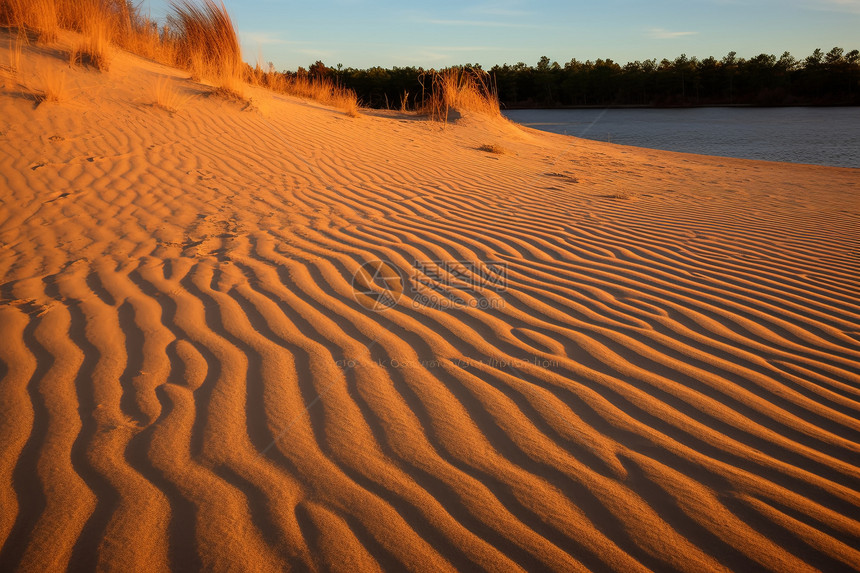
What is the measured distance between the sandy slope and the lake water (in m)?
9.20

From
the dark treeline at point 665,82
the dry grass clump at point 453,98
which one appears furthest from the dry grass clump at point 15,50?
the dark treeline at point 665,82

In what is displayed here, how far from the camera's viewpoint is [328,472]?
150 centimetres

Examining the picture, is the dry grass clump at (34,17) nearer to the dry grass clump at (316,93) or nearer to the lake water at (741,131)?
the dry grass clump at (316,93)

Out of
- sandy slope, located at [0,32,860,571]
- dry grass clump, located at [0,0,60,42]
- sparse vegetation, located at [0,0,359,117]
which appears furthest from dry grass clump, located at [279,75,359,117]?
sandy slope, located at [0,32,860,571]

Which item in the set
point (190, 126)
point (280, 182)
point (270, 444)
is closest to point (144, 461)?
point (270, 444)

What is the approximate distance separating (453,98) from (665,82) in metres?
20.0

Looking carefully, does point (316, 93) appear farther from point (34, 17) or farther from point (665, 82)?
point (665, 82)

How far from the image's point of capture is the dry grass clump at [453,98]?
34.7ft

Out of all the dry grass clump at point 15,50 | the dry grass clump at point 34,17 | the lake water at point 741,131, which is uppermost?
the dry grass clump at point 34,17

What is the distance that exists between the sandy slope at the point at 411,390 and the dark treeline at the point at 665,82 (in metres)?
17.8

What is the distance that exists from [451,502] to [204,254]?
2594 millimetres

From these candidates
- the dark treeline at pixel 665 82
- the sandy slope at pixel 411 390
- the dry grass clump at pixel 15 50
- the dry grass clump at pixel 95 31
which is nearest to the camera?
the sandy slope at pixel 411 390

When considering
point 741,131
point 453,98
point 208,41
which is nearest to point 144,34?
point 208,41

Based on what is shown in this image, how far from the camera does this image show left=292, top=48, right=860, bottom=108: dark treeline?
71.2ft
